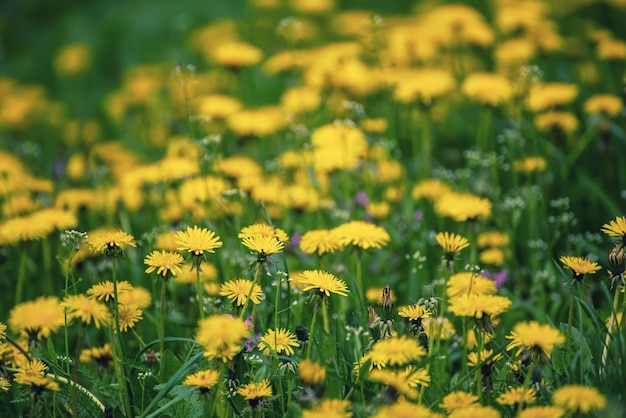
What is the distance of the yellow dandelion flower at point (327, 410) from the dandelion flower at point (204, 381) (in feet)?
0.72

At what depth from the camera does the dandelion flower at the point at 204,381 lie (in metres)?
1.47

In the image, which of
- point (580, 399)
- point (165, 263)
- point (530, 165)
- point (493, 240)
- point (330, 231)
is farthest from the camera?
point (530, 165)

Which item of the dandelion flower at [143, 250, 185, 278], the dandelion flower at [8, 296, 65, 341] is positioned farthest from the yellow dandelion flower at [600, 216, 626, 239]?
the dandelion flower at [8, 296, 65, 341]

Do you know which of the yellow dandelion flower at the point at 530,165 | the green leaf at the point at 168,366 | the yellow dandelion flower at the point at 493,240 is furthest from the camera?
the yellow dandelion flower at the point at 530,165

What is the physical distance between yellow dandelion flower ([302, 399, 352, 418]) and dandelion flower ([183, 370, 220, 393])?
218mm

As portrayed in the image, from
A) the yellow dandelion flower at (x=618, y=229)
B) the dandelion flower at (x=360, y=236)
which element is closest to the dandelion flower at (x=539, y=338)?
the yellow dandelion flower at (x=618, y=229)

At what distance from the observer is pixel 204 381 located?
4.85 ft

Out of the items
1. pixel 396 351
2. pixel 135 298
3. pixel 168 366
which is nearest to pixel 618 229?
pixel 396 351

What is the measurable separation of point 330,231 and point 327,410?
81cm

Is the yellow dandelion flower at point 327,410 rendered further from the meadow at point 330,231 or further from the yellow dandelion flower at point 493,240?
the yellow dandelion flower at point 493,240

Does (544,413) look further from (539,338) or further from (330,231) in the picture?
(330,231)

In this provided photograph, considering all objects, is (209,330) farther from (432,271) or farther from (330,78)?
(330,78)

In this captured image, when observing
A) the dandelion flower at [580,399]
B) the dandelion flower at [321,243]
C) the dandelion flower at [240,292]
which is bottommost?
the dandelion flower at [580,399]

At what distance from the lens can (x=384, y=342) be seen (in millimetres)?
1463
